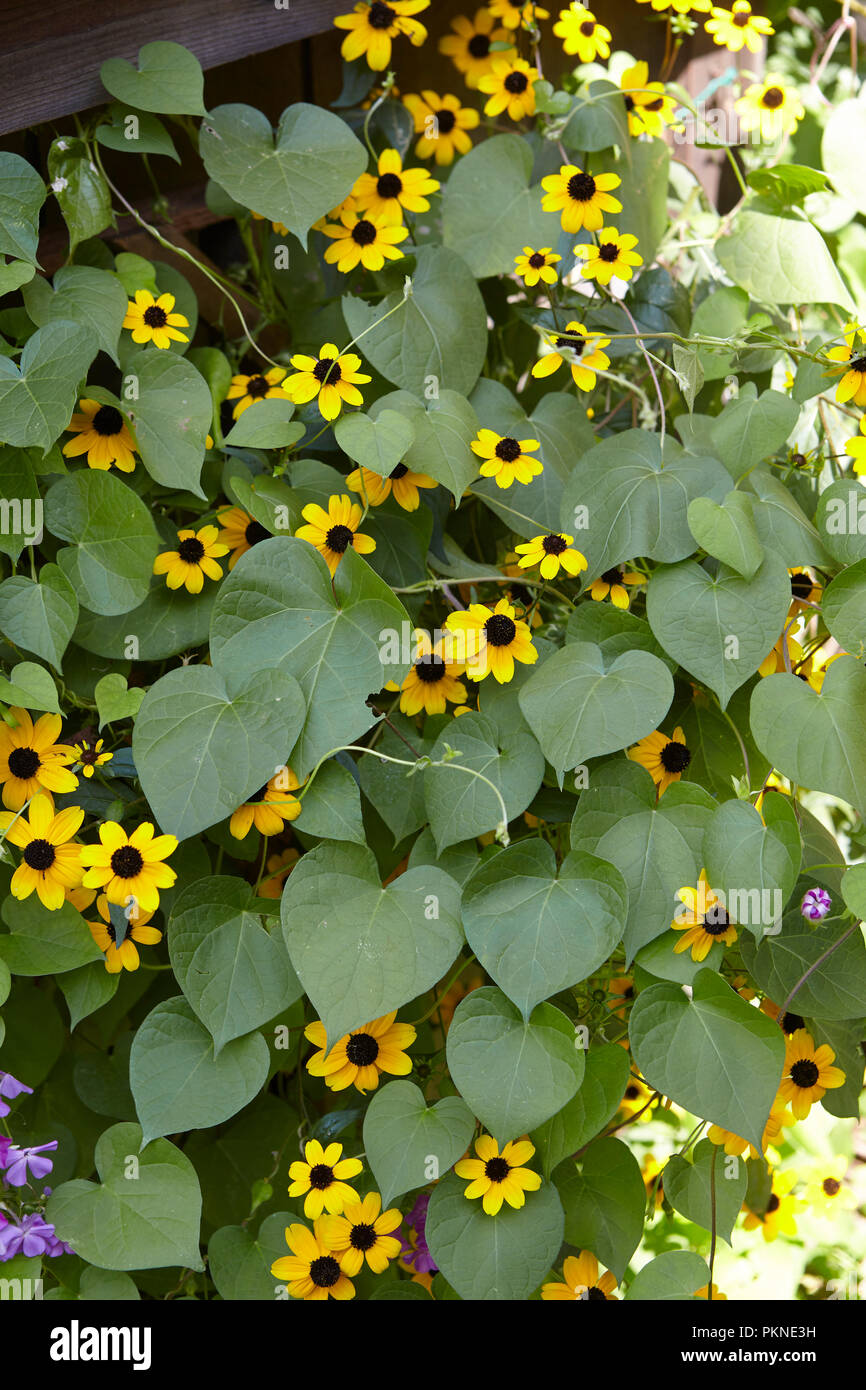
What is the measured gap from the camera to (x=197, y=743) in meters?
1.03

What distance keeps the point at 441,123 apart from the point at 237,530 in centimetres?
73

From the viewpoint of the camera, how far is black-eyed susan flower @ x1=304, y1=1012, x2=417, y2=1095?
3.60 feet

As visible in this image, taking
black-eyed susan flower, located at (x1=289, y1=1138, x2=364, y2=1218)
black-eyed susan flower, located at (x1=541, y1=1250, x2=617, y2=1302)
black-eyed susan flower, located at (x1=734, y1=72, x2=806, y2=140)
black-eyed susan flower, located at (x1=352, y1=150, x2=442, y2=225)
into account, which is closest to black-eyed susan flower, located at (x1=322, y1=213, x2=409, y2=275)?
black-eyed susan flower, located at (x1=352, y1=150, x2=442, y2=225)

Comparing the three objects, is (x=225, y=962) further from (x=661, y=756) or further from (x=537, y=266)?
(x=537, y=266)

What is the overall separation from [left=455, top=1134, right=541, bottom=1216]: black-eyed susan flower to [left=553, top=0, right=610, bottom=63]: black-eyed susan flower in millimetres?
1282

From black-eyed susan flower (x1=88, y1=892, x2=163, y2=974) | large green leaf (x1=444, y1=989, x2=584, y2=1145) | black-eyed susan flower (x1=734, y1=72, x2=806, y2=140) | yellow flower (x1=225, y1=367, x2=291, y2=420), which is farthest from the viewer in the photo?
black-eyed susan flower (x1=734, y1=72, x2=806, y2=140)

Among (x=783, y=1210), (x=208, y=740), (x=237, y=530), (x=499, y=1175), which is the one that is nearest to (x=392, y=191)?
(x=237, y=530)

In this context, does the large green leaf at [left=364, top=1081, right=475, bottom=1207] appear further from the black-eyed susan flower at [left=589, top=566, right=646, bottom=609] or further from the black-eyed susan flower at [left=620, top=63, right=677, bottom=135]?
the black-eyed susan flower at [left=620, top=63, right=677, bottom=135]

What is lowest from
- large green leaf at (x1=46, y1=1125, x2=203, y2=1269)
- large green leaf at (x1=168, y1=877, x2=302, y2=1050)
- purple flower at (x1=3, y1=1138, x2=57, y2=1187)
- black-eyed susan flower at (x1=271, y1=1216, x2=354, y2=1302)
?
black-eyed susan flower at (x1=271, y1=1216, x2=354, y2=1302)

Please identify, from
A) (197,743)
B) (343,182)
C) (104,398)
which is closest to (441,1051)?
(197,743)

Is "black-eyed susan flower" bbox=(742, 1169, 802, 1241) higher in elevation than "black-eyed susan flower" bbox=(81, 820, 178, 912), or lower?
lower

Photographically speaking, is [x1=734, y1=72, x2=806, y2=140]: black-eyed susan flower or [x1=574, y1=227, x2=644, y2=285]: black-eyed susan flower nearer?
[x1=574, y1=227, x2=644, y2=285]: black-eyed susan flower

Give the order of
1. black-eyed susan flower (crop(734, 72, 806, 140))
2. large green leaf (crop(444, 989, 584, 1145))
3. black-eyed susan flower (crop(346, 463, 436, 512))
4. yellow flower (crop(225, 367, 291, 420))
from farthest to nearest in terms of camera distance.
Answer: black-eyed susan flower (crop(734, 72, 806, 140))
yellow flower (crop(225, 367, 291, 420))
black-eyed susan flower (crop(346, 463, 436, 512))
large green leaf (crop(444, 989, 584, 1145))
